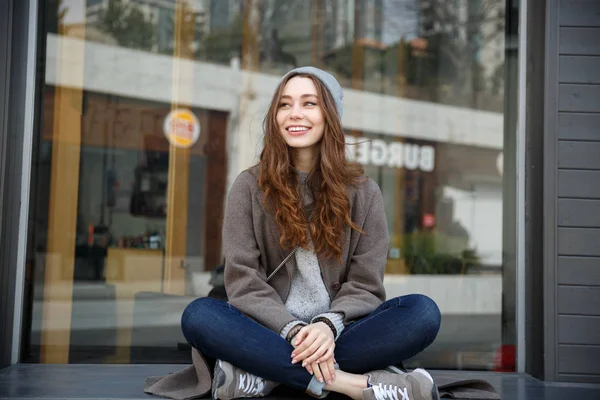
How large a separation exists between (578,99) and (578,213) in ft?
1.46

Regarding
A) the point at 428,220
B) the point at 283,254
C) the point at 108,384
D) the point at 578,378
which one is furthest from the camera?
the point at 428,220

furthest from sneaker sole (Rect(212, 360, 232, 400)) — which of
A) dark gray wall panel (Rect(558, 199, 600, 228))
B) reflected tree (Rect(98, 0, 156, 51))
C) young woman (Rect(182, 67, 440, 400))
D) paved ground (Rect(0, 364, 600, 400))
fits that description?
reflected tree (Rect(98, 0, 156, 51))

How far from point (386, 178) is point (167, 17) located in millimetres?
1418

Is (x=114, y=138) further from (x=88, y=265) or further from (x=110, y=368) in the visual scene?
(x=110, y=368)

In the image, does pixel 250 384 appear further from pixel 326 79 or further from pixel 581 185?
pixel 581 185

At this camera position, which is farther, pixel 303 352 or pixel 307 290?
pixel 307 290

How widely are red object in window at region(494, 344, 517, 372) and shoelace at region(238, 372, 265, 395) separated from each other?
1.39 meters

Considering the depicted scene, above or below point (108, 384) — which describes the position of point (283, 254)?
above

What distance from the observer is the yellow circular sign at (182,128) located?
3586mm

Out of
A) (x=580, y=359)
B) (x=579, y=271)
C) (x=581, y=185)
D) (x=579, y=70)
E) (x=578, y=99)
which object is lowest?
(x=580, y=359)

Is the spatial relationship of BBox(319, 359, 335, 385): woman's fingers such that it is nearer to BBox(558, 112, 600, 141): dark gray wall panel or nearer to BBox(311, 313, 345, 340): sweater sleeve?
BBox(311, 313, 345, 340): sweater sleeve

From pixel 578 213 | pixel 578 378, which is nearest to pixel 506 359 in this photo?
pixel 578 378

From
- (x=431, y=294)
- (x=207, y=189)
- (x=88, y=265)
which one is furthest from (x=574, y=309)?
(x=88, y=265)

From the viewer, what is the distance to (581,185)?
9.17 ft
